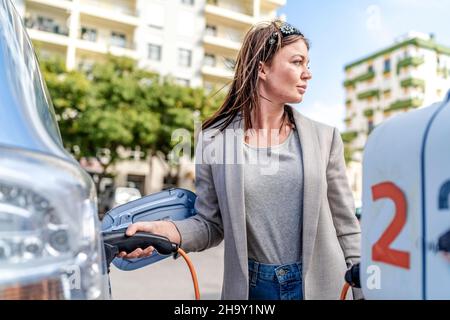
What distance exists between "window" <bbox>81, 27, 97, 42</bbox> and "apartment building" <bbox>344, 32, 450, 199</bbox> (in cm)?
1736

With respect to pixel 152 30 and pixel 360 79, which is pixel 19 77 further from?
pixel 360 79

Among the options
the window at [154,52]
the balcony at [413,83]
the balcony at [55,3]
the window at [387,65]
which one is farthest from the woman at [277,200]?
the window at [387,65]

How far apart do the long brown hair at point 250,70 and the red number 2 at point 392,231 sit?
2.53 ft

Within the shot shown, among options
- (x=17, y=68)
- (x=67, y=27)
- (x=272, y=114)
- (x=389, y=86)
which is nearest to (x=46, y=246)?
(x=17, y=68)

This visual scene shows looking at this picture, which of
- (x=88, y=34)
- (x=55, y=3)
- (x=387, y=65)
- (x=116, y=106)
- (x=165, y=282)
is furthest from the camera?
(x=387, y=65)

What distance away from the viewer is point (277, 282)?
1.30 metres

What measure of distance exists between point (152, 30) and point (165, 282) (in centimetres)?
1983

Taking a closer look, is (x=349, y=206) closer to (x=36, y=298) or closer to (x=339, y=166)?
(x=339, y=166)

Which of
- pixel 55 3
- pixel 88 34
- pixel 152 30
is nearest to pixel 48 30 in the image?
pixel 55 3

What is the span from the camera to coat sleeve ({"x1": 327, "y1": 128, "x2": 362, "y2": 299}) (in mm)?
1379

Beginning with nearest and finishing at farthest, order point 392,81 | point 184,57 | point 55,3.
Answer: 1. point 55,3
2. point 184,57
3. point 392,81

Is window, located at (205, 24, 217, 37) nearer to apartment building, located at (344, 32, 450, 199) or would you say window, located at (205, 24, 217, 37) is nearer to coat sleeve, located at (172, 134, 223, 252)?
apartment building, located at (344, 32, 450, 199)

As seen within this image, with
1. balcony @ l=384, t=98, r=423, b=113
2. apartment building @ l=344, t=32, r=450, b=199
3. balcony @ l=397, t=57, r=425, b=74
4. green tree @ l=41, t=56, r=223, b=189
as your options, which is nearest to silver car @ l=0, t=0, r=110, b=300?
green tree @ l=41, t=56, r=223, b=189

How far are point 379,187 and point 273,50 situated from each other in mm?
773
